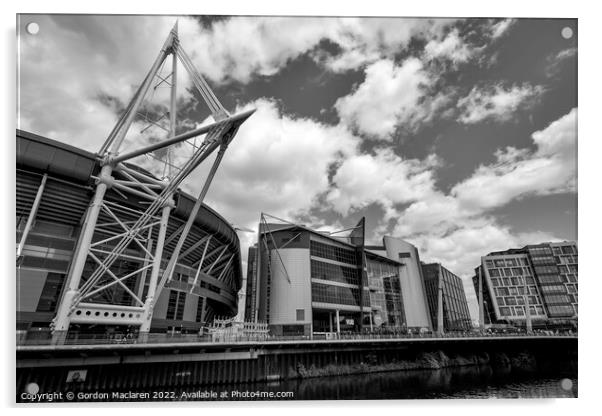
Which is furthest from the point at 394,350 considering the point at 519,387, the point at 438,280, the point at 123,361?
the point at 438,280

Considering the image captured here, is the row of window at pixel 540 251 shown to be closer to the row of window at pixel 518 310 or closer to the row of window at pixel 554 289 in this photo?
the row of window at pixel 554 289

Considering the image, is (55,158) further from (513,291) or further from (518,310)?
(513,291)

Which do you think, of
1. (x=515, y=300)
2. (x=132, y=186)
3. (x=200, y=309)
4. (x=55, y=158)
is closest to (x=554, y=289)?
(x=515, y=300)

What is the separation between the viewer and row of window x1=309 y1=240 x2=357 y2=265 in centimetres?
5941

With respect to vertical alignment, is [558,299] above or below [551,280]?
below

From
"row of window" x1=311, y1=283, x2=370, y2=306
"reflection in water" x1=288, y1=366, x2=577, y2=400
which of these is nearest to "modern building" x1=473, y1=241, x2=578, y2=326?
"row of window" x1=311, y1=283, x2=370, y2=306

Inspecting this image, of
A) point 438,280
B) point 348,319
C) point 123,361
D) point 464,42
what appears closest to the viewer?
point 464,42

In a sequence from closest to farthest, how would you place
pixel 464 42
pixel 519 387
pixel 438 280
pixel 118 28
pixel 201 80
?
pixel 118 28, pixel 464 42, pixel 201 80, pixel 519 387, pixel 438 280

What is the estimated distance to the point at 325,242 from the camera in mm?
61438

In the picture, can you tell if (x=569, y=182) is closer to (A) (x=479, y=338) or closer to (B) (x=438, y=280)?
(A) (x=479, y=338)

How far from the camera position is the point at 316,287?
56.2 meters

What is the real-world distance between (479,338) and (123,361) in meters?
45.4

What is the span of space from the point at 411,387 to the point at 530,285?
85376 millimetres

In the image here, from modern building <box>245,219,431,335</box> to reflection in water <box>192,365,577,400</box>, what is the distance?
20.6 meters
